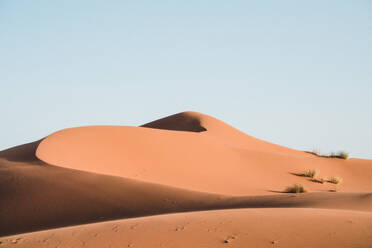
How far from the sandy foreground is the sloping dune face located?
0.05 m

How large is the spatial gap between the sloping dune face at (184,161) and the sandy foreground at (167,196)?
0.15 ft

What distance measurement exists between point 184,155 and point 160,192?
23.9 feet

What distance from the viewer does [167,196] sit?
10258 millimetres

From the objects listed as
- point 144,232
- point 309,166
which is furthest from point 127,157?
point 144,232

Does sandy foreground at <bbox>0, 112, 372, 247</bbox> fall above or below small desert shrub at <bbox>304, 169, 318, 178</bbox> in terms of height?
below

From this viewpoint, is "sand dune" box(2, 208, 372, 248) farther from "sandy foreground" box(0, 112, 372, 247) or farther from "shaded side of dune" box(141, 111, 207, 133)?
"shaded side of dune" box(141, 111, 207, 133)

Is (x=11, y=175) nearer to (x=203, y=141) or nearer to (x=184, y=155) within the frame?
(x=184, y=155)

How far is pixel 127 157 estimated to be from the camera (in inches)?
638

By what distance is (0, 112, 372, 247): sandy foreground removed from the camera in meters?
5.40

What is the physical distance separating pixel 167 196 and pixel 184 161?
687 centimetres

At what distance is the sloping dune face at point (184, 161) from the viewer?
14.5 metres

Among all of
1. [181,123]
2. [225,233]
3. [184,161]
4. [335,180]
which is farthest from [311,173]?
[181,123]

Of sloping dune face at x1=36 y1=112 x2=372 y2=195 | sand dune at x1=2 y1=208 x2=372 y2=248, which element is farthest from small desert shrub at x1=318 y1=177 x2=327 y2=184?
sand dune at x1=2 y1=208 x2=372 y2=248

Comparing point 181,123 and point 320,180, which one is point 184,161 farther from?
point 181,123
